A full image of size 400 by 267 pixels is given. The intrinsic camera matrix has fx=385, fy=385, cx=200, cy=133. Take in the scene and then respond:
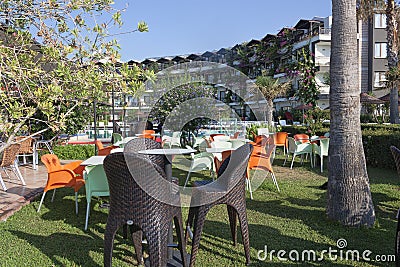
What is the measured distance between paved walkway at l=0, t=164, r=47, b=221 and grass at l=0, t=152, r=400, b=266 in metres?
0.12

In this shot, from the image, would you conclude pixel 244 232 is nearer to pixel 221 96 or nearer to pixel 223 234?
pixel 223 234

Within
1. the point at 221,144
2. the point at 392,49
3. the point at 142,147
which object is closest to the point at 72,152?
the point at 221,144

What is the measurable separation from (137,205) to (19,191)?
401 cm

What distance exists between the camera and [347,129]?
13.9ft

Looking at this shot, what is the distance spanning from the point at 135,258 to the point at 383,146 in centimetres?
689

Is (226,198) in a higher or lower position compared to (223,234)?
higher

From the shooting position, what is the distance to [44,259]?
337cm

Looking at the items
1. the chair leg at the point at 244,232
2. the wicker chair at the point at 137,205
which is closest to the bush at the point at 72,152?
the chair leg at the point at 244,232

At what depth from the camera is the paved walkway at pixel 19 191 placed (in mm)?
4955

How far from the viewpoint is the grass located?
3.38 metres

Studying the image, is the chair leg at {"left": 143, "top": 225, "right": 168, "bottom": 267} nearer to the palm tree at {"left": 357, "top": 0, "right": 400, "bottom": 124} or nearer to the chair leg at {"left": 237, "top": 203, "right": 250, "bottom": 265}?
the chair leg at {"left": 237, "top": 203, "right": 250, "bottom": 265}

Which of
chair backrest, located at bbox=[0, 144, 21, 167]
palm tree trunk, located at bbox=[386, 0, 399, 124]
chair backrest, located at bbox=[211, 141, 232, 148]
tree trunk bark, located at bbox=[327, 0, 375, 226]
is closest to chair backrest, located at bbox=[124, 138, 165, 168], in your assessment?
tree trunk bark, located at bbox=[327, 0, 375, 226]

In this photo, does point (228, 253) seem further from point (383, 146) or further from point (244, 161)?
point (383, 146)

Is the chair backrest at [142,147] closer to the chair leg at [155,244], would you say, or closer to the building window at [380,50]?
the chair leg at [155,244]
